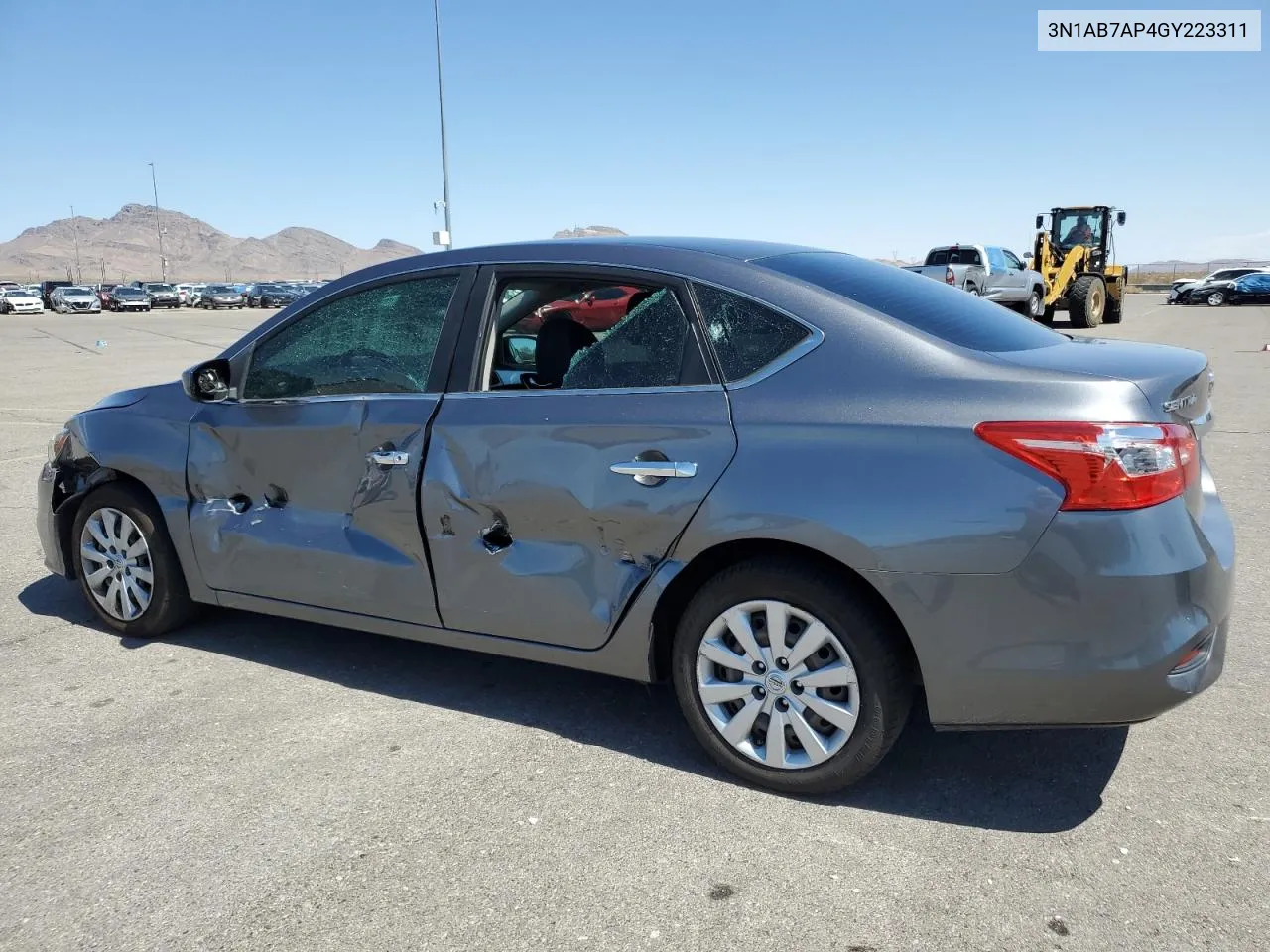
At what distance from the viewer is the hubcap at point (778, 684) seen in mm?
2973

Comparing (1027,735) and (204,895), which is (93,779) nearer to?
(204,895)

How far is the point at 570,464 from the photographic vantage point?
130 inches

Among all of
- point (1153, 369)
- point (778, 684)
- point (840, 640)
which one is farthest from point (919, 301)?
point (778, 684)

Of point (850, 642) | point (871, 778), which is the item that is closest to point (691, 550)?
point (850, 642)

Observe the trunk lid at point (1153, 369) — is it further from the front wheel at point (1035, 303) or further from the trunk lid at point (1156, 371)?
the front wheel at point (1035, 303)

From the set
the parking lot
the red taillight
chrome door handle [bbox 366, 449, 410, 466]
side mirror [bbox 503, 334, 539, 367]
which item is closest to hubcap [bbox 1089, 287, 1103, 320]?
the parking lot

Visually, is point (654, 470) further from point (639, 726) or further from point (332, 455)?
point (332, 455)

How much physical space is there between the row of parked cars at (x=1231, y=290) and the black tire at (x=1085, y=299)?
2243 cm

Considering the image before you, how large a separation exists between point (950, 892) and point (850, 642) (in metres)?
0.69

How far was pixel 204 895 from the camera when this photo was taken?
2.69 metres

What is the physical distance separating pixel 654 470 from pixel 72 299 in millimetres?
57726

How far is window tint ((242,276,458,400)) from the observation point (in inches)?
148

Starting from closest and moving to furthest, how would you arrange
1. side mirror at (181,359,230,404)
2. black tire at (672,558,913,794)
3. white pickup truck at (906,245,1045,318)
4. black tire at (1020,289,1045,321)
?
black tire at (672,558,913,794) → side mirror at (181,359,230,404) → white pickup truck at (906,245,1045,318) → black tire at (1020,289,1045,321)

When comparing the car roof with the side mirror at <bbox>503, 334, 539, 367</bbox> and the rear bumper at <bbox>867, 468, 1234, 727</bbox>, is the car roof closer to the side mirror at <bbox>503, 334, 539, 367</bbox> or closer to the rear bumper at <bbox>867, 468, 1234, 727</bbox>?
the side mirror at <bbox>503, 334, 539, 367</bbox>
